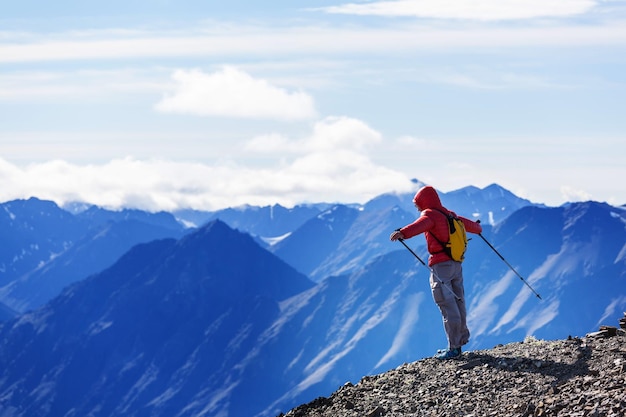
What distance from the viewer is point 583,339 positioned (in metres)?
22.6

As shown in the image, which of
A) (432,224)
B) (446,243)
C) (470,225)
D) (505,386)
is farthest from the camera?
(470,225)

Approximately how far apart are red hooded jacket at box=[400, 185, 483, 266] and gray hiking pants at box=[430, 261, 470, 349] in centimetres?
27

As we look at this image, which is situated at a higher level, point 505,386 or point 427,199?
point 427,199

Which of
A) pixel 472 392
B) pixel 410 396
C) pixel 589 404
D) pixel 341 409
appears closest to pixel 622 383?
pixel 589 404

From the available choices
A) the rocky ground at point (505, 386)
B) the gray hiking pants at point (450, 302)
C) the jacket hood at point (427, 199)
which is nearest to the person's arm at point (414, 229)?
the jacket hood at point (427, 199)

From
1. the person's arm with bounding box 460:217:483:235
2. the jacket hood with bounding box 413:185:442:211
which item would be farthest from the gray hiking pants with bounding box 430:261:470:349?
the jacket hood with bounding box 413:185:442:211

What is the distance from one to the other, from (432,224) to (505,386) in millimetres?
4679

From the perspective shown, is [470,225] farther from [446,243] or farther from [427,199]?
[427,199]

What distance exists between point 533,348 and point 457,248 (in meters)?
2.99

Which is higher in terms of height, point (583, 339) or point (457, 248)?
point (457, 248)

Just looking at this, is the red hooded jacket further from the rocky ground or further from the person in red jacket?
the rocky ground

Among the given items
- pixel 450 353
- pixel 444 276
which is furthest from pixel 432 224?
pixel 450 353

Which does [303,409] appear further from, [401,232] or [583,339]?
[583,339]

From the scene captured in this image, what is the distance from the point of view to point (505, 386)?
19562 mm
